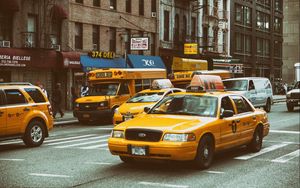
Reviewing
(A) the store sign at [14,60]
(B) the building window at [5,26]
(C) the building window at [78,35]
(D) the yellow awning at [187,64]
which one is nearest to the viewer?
(A) the store sign at [14,60]

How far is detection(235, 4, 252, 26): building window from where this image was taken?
6125 cm

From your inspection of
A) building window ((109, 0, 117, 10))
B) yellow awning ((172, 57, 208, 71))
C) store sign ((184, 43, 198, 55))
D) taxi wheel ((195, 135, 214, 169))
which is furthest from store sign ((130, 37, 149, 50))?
taxi wheel ((195, 135, 214, 169))

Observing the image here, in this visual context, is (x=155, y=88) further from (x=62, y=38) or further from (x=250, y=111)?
(x=62, y=38)

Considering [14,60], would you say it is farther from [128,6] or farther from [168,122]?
[168,122]

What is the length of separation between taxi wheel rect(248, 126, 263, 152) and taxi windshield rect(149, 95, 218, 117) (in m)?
2.26

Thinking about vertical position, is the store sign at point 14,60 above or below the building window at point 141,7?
below

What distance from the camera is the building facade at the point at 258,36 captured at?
61156mm

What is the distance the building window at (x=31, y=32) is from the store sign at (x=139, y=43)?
7.42 meters

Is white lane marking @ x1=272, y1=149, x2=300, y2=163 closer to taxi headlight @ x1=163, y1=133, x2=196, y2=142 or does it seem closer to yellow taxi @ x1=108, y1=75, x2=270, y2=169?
yellow taxi @ x1=108, y1=75, x2=270, y2=169

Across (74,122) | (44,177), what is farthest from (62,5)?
(44,177)

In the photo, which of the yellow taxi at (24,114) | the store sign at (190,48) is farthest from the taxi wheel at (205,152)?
the store sign at (190,48)

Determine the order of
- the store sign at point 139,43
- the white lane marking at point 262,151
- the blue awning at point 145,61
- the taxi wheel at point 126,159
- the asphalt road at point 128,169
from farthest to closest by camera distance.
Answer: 1. the blue awning at point 145,61
2. the store sign at point 139,43
3. the white lane marking at point 262,151
4. the taxi wheel at point 126,159
5. the asphalt road at point 128,169

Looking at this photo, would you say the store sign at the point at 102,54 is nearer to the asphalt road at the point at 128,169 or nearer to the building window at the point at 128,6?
the building window at the point at 128,6

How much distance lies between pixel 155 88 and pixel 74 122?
17.9 ft
